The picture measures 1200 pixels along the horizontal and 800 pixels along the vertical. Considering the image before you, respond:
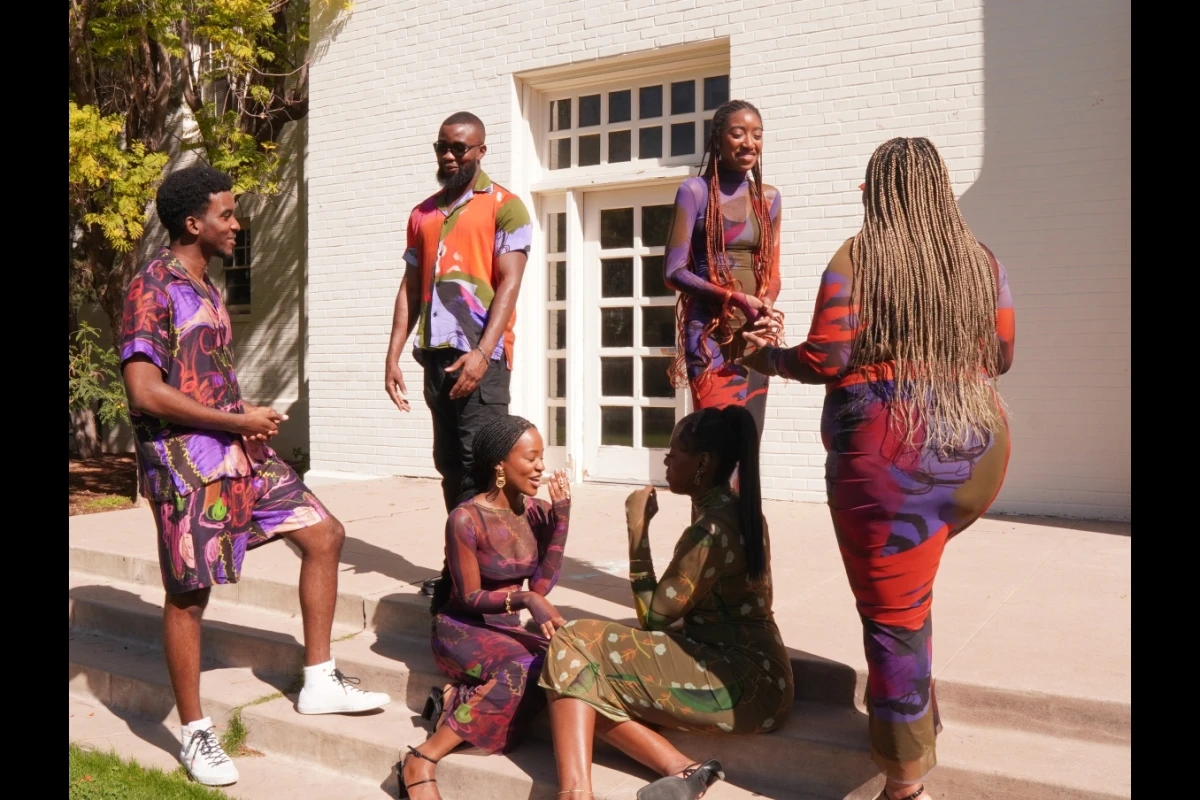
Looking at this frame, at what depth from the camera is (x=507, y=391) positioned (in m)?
4.41

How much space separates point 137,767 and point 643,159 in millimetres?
5492

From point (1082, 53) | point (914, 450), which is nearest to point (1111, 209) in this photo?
point (1082, 53)

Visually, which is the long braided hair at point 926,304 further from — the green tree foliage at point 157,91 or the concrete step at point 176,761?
the green tree foliage at point 157,91

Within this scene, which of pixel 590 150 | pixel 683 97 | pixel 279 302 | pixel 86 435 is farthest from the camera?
pixel 86 435

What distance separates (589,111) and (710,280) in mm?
4682

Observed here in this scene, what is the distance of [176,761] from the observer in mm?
3945

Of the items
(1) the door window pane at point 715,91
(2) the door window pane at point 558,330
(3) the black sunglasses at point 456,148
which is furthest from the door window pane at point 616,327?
(3) the black sunglasses at point 456,148

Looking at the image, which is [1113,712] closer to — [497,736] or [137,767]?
[497,736]

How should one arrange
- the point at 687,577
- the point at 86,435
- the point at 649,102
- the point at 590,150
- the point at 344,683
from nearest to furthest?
the point at 687,577 < the point at 344,683 < the point at 649,102 < the point at 590,150 < the point at 86,435

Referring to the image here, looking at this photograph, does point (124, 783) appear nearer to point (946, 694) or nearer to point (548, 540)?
point (548, 540)

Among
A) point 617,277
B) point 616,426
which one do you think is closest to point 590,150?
point 617,277

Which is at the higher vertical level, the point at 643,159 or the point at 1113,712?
the point at 643,159

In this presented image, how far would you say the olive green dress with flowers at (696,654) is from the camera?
323cm

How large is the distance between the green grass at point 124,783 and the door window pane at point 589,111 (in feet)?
19.0
